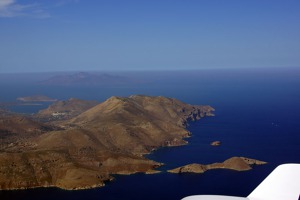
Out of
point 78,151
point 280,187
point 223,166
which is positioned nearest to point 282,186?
point 280,187

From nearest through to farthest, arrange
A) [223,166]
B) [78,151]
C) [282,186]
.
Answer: [282,186] < [223,166] < [78,151]

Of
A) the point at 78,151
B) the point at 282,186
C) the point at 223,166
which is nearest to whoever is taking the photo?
the point at 282,186

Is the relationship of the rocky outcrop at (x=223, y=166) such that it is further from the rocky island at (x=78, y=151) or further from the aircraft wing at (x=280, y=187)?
the aircraft wing at (x=280, y=187)

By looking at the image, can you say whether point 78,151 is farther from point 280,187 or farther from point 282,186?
point 282,186

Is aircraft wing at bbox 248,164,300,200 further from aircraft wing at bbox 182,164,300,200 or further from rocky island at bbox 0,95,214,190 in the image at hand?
rocky island at bbox 0,95,214,190

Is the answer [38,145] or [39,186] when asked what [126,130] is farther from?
[39,186]

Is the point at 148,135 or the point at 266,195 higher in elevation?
the point at 266,195

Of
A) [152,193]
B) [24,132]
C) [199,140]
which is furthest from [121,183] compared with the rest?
[24,132]

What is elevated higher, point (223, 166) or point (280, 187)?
point (280, 187)
